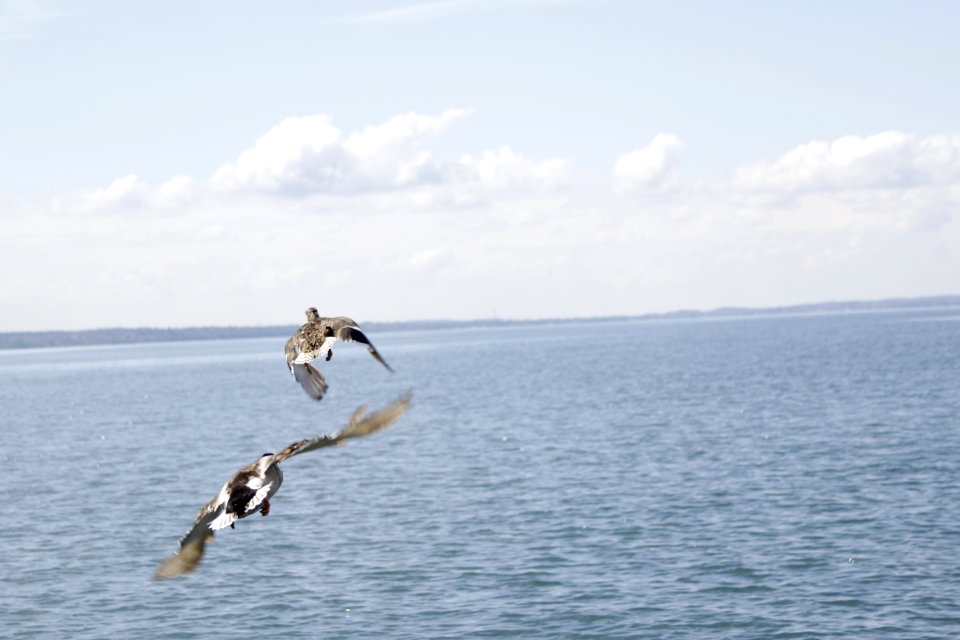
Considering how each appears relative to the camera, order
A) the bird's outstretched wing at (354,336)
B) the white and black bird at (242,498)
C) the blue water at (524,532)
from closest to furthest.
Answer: the white and black bird at (242,498) → the bird's outstretched wing at (354,336) → the blue water at (524,532)

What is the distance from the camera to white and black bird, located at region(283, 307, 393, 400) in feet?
35.5

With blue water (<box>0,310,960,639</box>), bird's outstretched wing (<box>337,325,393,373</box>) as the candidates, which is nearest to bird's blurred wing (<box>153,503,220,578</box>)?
bird's outstretched wing (<box>337,325,393,373</box>)

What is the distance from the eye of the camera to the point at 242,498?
977 centimetres

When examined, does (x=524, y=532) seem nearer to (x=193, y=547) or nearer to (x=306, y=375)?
(x=306, y=375)

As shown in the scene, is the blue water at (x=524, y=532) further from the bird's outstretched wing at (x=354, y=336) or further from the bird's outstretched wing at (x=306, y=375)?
the bird's outstretched wing at (x=354, y=336)

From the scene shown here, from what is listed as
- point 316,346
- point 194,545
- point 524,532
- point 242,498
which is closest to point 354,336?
point 316,346

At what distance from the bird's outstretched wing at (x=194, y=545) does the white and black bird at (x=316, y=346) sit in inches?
55.0

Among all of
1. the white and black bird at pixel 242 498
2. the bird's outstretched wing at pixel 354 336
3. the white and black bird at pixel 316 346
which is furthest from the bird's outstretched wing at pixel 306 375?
the white and black bird at pixel 242 498

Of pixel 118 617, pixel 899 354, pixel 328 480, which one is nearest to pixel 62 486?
pixel 328 480

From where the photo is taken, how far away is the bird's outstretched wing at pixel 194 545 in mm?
9820

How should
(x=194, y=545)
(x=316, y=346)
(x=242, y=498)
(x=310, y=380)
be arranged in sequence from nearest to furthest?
(x=242, y=498) → (x=194, y=545) → (x=310, y=380) → (x=316, y=346)

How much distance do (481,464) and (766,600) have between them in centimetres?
3786

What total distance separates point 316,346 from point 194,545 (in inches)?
92.5

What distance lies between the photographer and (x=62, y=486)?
243ft
